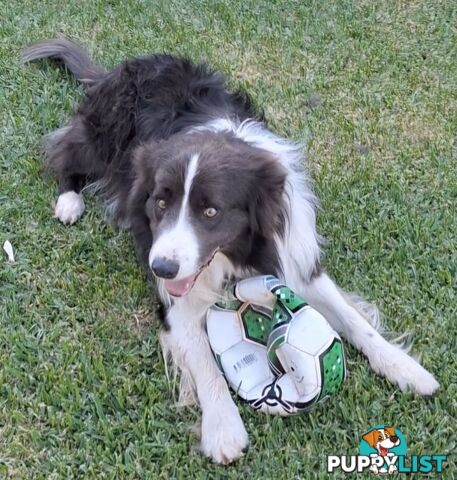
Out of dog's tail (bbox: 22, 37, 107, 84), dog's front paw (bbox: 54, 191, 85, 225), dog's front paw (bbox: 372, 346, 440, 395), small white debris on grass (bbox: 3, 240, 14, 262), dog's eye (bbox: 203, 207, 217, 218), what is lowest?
small white debris on grass (bbox: 3, 240, 14, 262)

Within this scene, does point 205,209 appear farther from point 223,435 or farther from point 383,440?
point 383,440

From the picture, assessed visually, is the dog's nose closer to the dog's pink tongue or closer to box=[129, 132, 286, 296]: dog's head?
box=[129, 132, 286, 296]: dog's head

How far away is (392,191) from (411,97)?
3.61 ft

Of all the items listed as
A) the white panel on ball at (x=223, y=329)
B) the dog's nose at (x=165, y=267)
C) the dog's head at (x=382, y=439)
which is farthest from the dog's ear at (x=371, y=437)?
the dog's nose at (x=165, y=267)

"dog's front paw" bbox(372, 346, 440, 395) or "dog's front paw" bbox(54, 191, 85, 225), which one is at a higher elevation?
"dog's front paw" bbox(372, 346, 440, 395)

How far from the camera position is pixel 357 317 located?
321 cm

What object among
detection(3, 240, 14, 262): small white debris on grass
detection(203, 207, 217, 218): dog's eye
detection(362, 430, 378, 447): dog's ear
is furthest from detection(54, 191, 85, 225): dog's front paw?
detection(362, 430, 378, 447): dog's ear

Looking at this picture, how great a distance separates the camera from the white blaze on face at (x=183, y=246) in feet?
9.15

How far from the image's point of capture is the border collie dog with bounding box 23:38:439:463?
114 inches

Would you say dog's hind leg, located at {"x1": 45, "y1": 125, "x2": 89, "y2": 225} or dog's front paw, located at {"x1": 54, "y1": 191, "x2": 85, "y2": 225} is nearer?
dog's front paw, located at {"x1": 54, "y1": 191, "x2": 85, "y2": 225}

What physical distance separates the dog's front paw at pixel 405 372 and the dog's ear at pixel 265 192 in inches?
29.8

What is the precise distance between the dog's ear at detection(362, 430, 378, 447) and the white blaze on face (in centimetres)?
93

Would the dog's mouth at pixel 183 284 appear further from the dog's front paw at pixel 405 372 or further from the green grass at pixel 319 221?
the dog's front paw at pixel 405 372

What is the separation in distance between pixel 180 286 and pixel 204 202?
1.18ft
